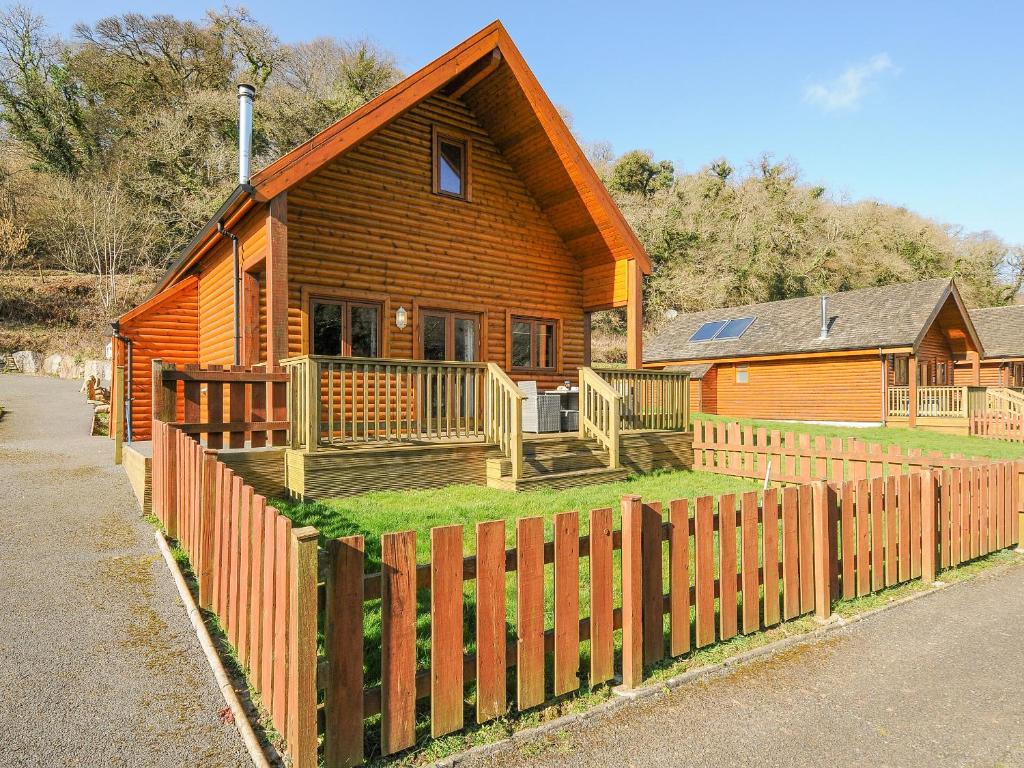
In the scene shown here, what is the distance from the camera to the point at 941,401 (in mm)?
21641

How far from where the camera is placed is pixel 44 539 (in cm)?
615

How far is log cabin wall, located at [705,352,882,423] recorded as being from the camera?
23.5m

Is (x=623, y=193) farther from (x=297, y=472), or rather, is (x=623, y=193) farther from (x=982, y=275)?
(x=297, y=472)

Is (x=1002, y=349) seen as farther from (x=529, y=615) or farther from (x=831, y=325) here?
(x=529, y=615)

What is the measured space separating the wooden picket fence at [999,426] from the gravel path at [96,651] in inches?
917

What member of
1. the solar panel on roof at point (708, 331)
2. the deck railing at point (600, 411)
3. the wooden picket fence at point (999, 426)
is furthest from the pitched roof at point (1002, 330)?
the deck railing at point (600, 411)

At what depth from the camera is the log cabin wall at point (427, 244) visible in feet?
35.2

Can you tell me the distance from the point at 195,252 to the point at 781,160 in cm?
4825

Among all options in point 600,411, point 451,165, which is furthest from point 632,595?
point 451,165

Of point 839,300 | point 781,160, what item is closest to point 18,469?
point 839,300

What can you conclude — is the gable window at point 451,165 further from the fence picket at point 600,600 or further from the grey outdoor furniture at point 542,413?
the fence picket at point 600,600

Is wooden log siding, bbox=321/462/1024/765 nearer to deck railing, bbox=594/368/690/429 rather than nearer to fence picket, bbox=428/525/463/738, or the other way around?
fence picket, bbox=428/525/463/738

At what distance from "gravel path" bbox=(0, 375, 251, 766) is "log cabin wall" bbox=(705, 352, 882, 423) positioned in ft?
81.3

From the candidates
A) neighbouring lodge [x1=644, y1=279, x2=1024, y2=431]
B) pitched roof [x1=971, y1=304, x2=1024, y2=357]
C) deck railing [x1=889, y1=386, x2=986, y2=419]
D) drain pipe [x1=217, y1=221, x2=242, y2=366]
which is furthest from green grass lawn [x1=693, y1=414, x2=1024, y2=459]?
pitched roof [x1=971, y1=304, x2=1024, y2=357]
